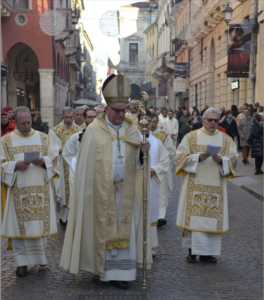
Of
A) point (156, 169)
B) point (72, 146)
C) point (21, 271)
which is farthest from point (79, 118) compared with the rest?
point (21, 271)

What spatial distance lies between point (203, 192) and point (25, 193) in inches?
84.2

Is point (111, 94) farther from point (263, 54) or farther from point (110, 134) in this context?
point (263, 54)

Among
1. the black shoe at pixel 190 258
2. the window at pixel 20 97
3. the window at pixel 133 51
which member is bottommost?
the black shoe at pixel 190 258

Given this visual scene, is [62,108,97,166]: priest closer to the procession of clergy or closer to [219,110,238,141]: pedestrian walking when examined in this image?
the procession of clergy

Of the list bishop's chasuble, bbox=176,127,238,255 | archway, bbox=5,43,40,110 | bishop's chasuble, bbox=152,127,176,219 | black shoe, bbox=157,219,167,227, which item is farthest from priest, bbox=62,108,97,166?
archway, bbox=5,43,40,110

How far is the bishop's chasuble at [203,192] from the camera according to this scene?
22.8ft

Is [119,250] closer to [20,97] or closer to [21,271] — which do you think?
[21,271]

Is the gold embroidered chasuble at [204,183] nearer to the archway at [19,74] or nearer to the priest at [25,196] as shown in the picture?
the priest at [25,196]

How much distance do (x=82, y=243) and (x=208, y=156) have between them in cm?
193

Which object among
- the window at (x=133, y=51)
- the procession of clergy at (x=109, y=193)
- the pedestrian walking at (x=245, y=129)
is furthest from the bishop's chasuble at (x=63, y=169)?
the window at (x=133, y=51)

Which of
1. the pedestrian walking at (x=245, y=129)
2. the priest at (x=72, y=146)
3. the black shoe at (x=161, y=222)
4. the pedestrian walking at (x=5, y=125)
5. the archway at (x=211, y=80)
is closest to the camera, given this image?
the priest at (x=72, y=146)

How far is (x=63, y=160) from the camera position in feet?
31.4

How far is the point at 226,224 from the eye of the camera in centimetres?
703

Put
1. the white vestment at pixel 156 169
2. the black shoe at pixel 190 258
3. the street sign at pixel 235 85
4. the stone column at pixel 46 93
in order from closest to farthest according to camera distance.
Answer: the black shoe at pixel 190 258 < the white vestment at pixel 156 169 < the street sign at pixel 235 85 < the stone column at pixel 46 93
